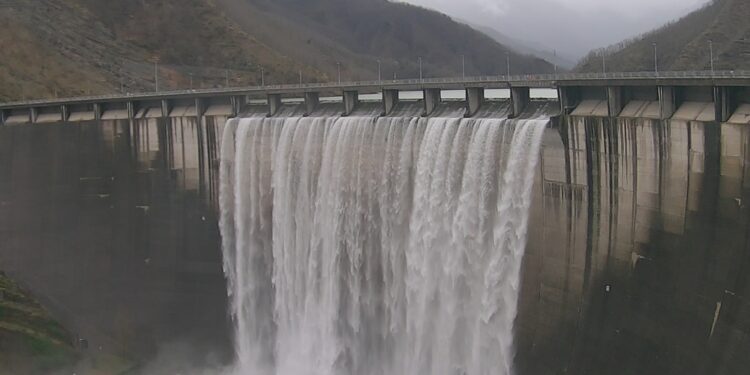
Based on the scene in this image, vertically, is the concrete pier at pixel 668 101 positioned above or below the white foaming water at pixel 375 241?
above

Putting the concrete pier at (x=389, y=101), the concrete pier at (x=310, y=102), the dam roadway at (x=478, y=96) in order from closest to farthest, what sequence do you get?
the dam roadway at (x=478, y=96) → the concrete pier at (x=389, y=101) → the concrete pier at (x=310, y=102)

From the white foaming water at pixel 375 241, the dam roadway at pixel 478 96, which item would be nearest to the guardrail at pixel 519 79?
the dam roadway at pixel 478 96

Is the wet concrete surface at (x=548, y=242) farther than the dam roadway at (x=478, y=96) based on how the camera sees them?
No

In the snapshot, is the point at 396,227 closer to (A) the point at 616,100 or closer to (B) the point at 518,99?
(B) the point at 518,99

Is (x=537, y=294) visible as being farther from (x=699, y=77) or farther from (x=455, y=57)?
(x=455, y=57)

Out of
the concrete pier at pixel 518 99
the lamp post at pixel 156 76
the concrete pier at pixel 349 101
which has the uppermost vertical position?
the lamp post at pixel 156 76

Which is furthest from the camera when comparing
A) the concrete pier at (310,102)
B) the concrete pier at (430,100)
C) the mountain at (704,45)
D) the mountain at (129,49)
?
the mountain at (129,49)

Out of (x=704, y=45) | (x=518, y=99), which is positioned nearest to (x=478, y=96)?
(x=518, y=99)

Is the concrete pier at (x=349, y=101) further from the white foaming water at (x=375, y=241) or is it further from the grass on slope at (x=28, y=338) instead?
the grass on slope at (x=28, y=338)
